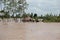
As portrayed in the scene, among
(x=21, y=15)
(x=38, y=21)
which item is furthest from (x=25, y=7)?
(x=38, y=21)

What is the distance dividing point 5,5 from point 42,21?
77.4 inches

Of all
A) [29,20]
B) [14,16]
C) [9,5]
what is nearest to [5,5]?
[9,5]

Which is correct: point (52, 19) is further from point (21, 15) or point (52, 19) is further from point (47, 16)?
point (21, 15)

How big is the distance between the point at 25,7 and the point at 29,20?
76 centimetres

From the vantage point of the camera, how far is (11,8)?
28.3 ft

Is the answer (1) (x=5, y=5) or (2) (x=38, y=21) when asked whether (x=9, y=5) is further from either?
(2) (x=38, y=21)

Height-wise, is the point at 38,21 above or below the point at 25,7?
below

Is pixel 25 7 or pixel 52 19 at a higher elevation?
pixel 25 7

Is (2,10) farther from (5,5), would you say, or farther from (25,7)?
(25,7)

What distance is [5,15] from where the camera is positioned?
29.2 feet

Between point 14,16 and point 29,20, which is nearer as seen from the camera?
point 14,16

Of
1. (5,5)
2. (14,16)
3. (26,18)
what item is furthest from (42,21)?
(5,5)

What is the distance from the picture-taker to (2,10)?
8.80 metres

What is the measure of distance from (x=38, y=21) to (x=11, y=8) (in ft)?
4.85
